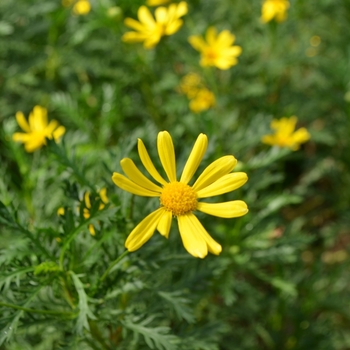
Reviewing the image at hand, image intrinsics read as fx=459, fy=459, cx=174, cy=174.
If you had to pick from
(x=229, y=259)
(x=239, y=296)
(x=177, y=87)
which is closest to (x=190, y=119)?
(x=177, y=87)

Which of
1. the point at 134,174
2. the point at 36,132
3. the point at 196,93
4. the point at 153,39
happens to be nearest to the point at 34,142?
the point at 36,132

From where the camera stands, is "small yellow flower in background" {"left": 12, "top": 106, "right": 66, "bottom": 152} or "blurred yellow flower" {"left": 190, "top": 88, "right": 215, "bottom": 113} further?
"blurred yellow flower" {"left": 190, "top": 88, "right": 215, "bottom": 113}

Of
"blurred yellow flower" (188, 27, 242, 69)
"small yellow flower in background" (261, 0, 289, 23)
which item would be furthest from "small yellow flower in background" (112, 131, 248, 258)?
"small yellow flower in background" (261, 0, 289, 23)

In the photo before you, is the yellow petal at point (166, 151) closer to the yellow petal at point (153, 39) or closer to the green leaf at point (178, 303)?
the green leaf at point (178, 303)

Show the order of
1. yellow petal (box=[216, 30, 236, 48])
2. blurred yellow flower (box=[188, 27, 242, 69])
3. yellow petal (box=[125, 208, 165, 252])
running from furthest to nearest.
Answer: yellow petal (box=[216, 30, 236, 48]) < blurred yellow flower (box=[188, 27, 242, 69]) < yellow petal (box=[125, 208, 165, 252])

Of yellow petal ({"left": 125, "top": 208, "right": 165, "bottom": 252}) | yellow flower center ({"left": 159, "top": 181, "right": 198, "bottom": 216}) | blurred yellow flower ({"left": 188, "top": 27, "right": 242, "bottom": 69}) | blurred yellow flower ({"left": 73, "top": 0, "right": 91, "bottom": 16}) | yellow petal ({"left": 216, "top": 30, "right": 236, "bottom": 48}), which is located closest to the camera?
yellow petal ({"left": 125, "top": 208, "right": 165, "bottom": 252})

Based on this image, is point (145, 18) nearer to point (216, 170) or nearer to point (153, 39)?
point (153, 39)

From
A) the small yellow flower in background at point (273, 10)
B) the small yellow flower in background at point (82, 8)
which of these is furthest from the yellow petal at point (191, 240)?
the small yellow flower in background at point (82, 8)

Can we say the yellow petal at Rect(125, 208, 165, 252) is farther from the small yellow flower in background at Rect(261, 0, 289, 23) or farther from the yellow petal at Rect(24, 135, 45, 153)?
the small yellow flower in background at Rect(261, 0, 289, 23)
